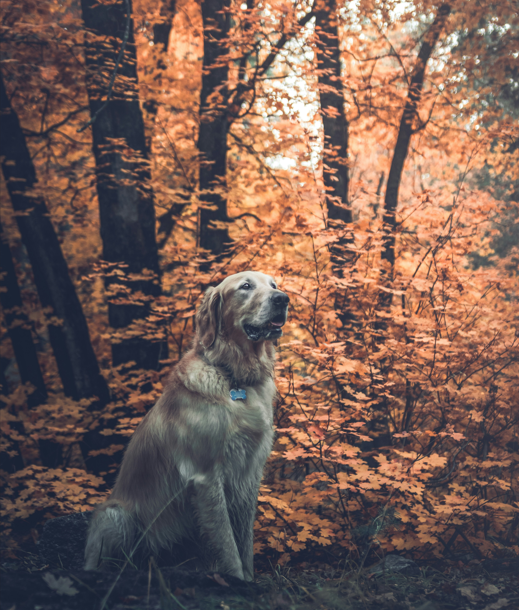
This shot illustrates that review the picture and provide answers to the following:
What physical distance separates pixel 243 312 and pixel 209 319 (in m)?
0.24

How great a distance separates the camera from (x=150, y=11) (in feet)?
24.5

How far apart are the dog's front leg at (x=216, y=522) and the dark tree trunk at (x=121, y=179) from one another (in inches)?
142

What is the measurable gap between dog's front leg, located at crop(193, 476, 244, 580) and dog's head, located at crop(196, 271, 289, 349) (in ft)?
Result: 2.92

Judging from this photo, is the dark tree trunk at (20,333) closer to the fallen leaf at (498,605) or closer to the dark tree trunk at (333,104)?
the dark tree trunk at (333,104)

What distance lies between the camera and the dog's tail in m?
2.79

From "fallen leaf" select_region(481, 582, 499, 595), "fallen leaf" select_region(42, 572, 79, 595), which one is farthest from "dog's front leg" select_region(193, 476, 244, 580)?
"fallen leaf" select_region(481, 582, 499, 595)

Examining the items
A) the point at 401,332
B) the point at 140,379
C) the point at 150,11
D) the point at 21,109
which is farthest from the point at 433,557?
the point at 150,11

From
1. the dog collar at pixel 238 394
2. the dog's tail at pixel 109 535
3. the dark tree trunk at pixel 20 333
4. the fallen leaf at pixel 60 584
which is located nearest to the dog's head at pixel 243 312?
the dog collar at pixel 238 394

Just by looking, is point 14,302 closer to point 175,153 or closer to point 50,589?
point 175,153

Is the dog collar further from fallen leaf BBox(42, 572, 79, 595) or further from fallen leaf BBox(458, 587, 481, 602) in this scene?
fallen leaf BBox(458, 587, 481, 602)

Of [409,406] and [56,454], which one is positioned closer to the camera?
[409,406]

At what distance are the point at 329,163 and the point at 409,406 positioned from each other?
3595 millimetres

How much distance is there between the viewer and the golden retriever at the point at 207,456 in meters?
2.79

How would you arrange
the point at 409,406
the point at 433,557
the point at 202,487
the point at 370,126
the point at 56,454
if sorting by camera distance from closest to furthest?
the point at 202,487, the point at 433,557, the point at 409,406, the point at 56,454, the point at 370,126
